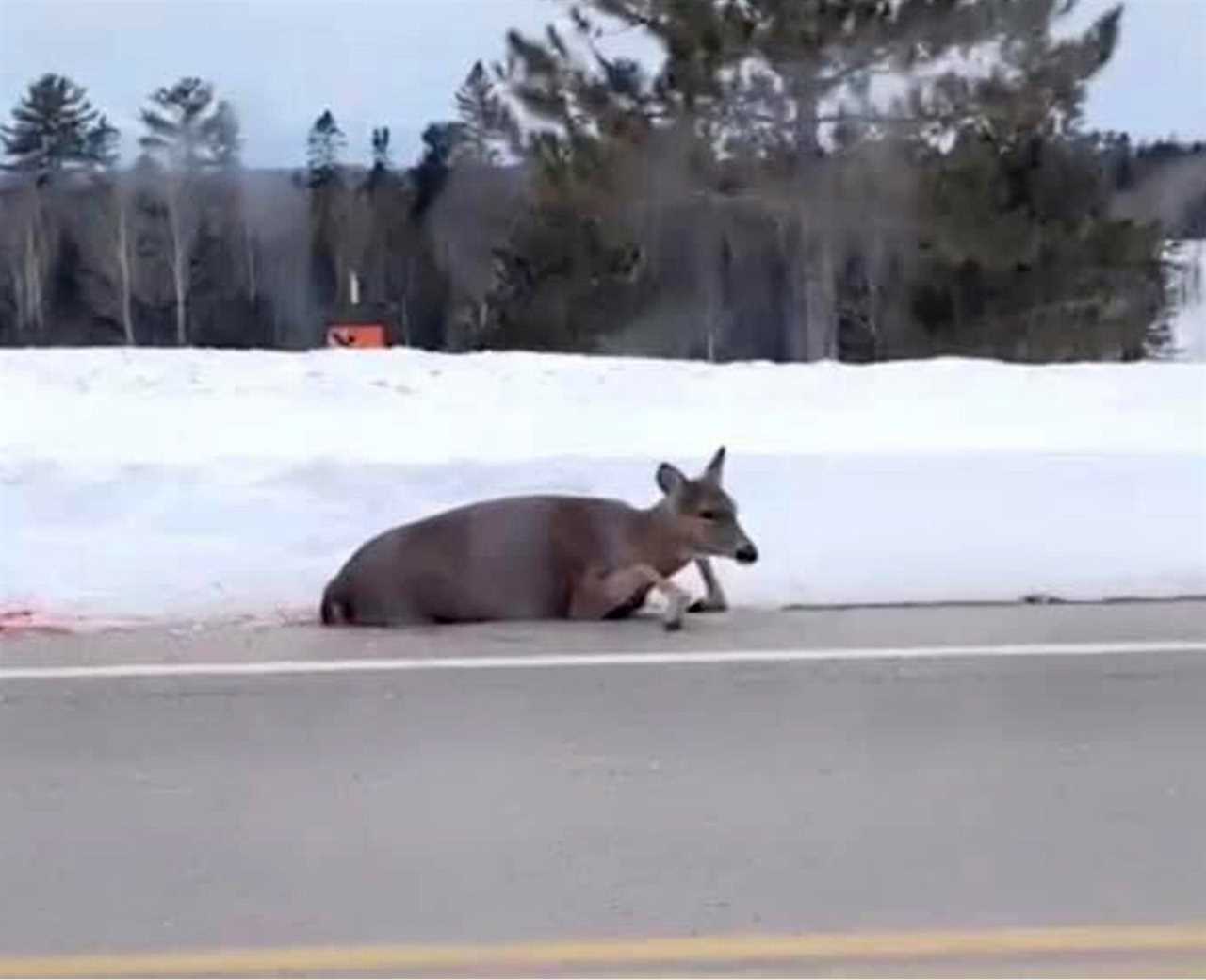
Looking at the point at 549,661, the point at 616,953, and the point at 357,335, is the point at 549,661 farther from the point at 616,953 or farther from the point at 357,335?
the point at 357,335

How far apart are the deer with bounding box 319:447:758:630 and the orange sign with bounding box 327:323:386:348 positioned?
323 inches

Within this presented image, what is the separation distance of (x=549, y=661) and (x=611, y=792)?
77.2 inches

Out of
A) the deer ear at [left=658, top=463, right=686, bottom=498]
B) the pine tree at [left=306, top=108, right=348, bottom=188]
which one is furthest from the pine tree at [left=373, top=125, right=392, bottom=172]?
the deer ear at [left=658, top=463, right=686, bottom=498]

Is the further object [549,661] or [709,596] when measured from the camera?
[709,596]

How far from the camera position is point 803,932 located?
15.2 feet

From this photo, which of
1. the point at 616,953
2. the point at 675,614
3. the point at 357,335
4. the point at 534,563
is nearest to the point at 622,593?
the point at 675,614

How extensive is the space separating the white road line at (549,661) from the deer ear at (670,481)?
38.4 inches

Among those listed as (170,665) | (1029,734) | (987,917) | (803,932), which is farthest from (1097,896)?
(170,665)

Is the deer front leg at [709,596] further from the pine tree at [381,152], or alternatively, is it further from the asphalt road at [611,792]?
the pine tree at [381,152]

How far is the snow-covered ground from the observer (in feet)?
31.9

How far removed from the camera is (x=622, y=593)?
851 cm

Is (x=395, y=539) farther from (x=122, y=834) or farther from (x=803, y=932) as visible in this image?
(x=803, y=932)

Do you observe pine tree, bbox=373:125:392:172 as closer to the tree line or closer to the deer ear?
the tree line

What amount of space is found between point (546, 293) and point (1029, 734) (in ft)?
51.4
